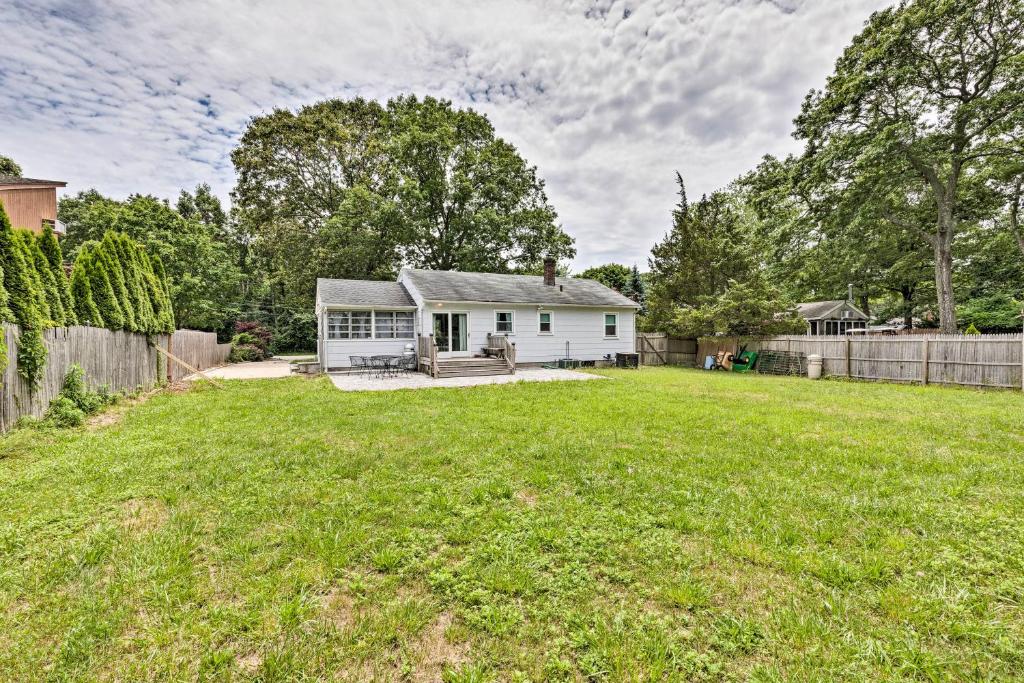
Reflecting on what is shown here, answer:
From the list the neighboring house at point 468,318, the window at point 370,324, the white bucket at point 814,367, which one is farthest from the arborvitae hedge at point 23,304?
the white bucket at point 814,367

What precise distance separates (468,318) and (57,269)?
11.2 meters

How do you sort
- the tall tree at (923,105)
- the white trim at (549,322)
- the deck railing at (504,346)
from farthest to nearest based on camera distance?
the white trim at (549,322), the deck railing at (504,346), the tall tree at (923,105)

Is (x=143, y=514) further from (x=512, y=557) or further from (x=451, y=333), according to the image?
(x=451, y=333)

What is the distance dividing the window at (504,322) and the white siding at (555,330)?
6.3 inches

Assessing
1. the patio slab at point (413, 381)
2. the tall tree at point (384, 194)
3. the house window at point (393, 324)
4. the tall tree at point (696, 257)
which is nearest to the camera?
the patio slab at point (413, 381)

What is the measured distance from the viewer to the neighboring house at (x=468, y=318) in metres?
15.4

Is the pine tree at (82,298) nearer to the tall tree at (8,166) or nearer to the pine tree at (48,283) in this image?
the pine tree at (48,283)

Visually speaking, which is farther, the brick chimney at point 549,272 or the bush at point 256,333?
the bush at point 256,333

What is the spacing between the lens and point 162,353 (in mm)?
12180

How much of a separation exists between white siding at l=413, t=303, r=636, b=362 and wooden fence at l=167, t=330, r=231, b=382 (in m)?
8.63

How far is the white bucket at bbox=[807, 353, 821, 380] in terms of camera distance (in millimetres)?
14359

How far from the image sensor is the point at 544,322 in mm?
17938

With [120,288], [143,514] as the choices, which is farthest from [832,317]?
[120,288]

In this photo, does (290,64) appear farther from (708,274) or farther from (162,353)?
(708,274)
